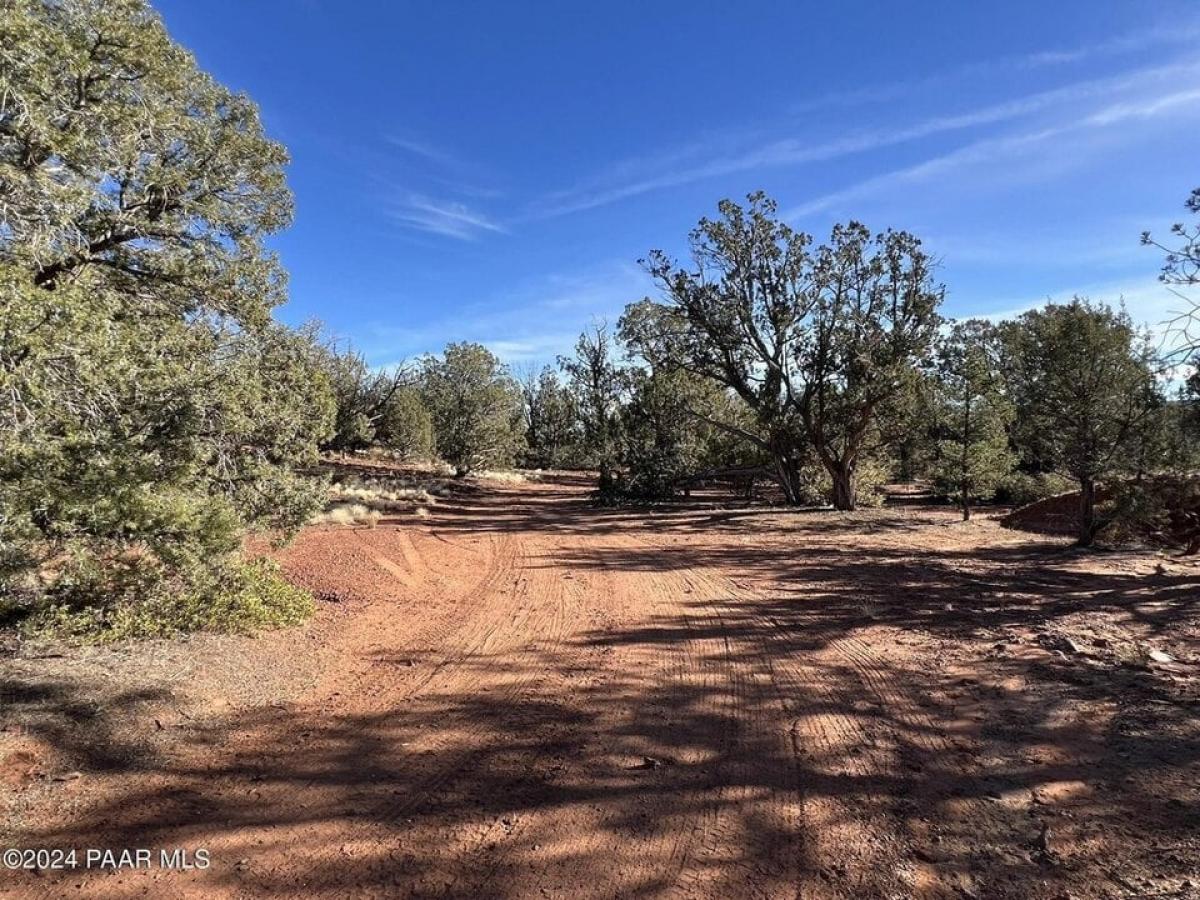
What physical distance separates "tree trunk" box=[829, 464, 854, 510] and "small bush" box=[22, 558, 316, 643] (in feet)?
62.7

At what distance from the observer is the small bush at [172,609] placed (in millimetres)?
5750

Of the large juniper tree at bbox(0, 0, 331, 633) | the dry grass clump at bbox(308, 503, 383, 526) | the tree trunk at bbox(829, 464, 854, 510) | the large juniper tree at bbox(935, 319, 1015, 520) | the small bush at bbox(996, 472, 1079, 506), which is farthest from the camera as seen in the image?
the tree trunk at bbox(829, 464, 854, 510)

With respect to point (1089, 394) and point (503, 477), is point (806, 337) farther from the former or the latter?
point (503, 477)

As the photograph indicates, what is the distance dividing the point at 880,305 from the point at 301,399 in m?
18.5

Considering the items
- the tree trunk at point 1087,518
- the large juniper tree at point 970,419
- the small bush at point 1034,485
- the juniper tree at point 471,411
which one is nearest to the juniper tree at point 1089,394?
the tree trunk at point 1087,518

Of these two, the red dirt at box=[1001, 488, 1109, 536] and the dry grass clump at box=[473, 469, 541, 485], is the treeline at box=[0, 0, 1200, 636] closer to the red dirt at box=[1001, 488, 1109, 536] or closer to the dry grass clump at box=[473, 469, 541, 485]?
the red dirt at box=[1001, 488, 1109, 536]

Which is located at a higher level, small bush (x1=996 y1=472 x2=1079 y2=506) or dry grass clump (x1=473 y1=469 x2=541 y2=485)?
small bush (x1=996 y1=472 x2=1079 y2=506)

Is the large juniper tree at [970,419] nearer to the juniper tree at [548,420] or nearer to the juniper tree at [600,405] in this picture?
the juniper tree at [600,405]

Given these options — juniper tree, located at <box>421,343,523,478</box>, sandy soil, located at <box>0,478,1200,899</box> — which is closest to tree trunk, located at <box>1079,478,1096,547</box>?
sandy soil, located at <box>0,478,1200,899</box>

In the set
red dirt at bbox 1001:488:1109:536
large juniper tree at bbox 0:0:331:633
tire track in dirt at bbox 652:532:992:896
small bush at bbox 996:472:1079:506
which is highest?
large juniper tree at bbox 0:0:331:633

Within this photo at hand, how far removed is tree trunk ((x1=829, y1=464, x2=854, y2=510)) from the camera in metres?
22.6

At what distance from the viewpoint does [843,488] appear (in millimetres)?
22719

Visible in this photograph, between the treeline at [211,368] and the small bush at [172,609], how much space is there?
27mm

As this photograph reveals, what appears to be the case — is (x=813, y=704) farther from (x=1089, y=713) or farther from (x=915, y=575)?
(x=915, y=575)
